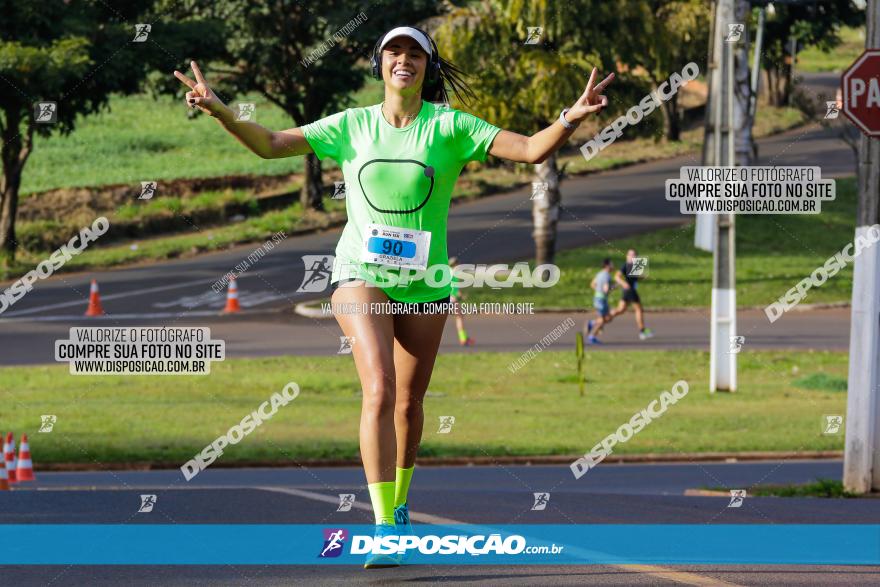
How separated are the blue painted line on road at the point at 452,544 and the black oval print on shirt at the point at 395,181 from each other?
4.70ft

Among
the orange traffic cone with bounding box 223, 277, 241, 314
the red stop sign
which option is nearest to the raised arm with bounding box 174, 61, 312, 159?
the red stop sign

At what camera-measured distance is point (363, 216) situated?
6871 mm

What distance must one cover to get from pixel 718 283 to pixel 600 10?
399 inches

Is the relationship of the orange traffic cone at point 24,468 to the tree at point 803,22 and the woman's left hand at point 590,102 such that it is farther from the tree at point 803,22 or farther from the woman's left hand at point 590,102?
the tree at point 803,22

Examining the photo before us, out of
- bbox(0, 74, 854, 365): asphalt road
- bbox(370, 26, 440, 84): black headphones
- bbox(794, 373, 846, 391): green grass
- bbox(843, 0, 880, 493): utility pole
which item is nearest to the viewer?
bbox(370, 26, 440, 84): black headphones

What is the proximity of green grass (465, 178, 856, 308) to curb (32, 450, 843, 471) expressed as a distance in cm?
1607

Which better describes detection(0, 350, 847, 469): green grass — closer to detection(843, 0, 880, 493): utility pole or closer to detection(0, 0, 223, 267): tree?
detection(843, 0, 880, 493): utility pole

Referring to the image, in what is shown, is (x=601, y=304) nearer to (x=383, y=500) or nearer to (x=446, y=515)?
(x=446, y=515)

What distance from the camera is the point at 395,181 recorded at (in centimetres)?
687

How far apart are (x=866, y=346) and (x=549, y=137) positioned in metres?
5.08

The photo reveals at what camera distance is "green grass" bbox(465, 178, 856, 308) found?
35094mm

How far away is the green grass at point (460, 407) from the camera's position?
18.2m

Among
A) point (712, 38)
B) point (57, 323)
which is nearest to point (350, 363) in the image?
point (57, 323)

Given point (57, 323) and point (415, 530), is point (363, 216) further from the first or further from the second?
point (57, 323)
